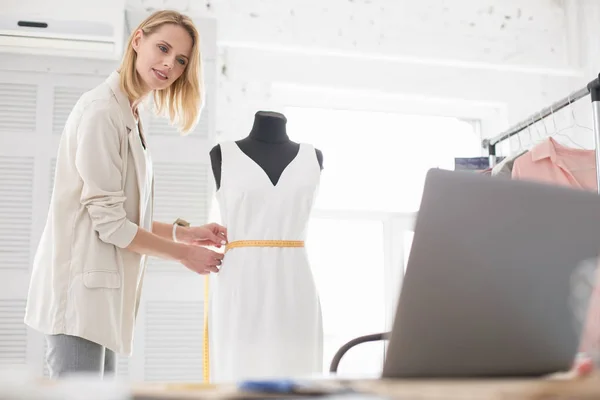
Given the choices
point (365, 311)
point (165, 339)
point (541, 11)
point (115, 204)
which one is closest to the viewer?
point (115, 204)

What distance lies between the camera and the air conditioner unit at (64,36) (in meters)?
3.02

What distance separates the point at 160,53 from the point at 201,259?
61 centimetres

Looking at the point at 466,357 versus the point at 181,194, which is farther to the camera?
the point at 181,194

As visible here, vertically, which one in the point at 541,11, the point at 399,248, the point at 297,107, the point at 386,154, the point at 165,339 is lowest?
the point at 165,339

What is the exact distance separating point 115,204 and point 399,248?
7.39 ft

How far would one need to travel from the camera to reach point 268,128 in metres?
2.10

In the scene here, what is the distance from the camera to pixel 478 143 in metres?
4.12

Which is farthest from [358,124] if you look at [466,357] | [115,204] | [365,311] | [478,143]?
[466,357]

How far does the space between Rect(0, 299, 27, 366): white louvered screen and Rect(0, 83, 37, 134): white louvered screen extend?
76 cm

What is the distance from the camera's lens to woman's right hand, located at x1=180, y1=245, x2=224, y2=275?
6.54 ft

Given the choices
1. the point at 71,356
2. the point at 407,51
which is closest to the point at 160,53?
the point at 71,356

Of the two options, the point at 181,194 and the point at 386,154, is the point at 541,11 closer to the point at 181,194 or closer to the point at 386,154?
the point at 386,154

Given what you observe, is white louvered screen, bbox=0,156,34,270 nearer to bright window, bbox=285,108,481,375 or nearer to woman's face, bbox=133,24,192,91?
woman's face, bbox=133,24,192,91

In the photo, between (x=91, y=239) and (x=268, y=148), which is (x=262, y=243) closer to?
(x=268, y=148)
